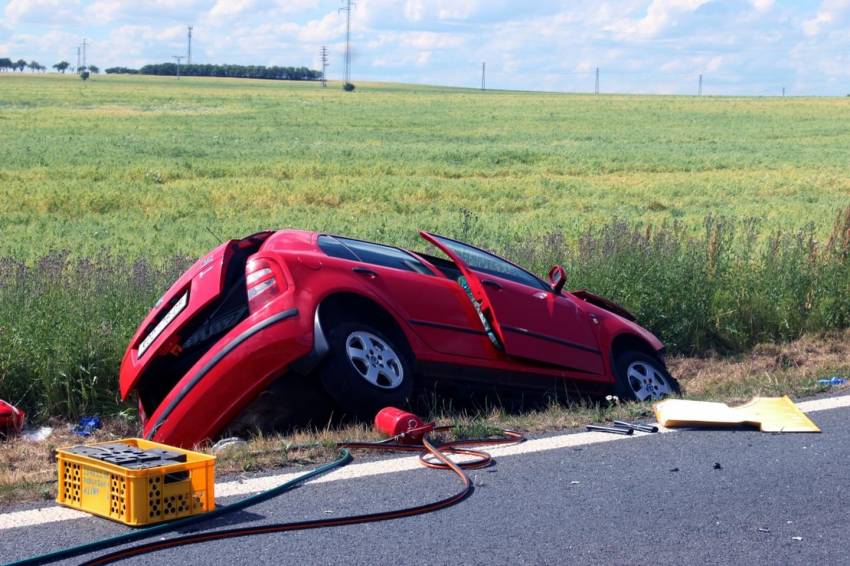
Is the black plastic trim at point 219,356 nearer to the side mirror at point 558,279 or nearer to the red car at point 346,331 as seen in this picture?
the red car at point 346,331

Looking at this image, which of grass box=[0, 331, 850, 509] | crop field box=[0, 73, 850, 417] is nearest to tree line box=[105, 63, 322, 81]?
crop field box=[0, 73, 850, 417]

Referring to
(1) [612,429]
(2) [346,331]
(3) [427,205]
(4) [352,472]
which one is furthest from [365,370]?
(3) [427,205]

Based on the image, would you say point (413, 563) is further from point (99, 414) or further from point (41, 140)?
point (41, 140)

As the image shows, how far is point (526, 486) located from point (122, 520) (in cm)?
172

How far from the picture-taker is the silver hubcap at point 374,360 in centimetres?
622

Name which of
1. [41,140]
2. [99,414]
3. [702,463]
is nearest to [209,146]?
[41,140]

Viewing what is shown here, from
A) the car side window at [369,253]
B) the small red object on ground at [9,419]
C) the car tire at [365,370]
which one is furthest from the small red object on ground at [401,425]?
the small red object on ground at [9,419]

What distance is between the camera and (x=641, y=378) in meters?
7.77

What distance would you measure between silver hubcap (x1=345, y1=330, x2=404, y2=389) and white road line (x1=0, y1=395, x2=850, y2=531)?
984 millimetres

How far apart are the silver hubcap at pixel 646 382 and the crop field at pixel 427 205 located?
1940 mm

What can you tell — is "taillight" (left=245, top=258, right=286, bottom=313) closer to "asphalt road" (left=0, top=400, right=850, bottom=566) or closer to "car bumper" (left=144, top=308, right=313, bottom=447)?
"car bumper" (left=144, top=308, right=313, bottom=447)

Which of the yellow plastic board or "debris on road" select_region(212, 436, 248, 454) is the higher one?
the yellow plastic board

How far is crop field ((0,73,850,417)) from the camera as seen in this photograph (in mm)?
8617

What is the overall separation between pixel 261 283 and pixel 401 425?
1239 mm
